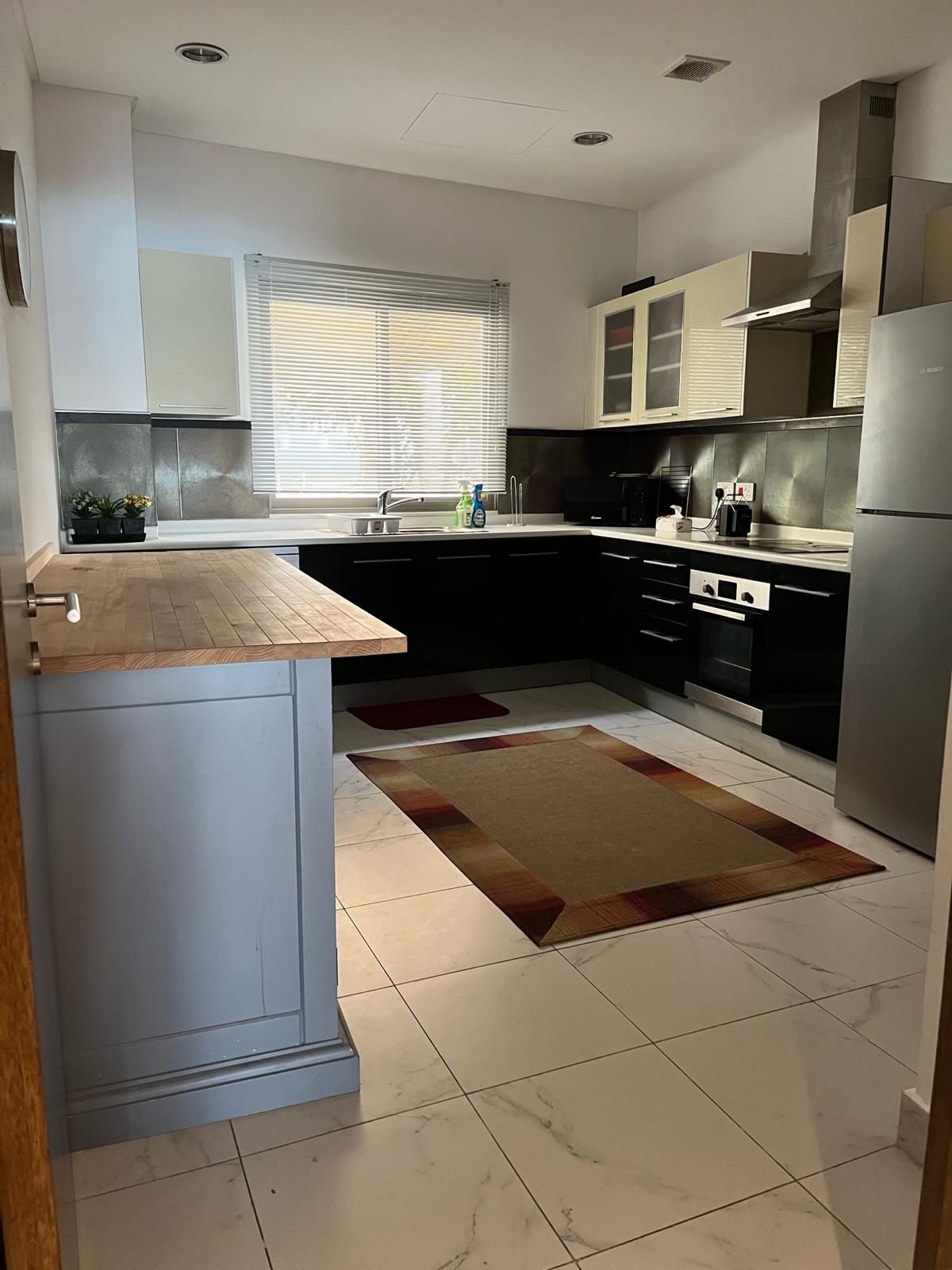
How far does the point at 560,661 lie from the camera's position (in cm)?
500

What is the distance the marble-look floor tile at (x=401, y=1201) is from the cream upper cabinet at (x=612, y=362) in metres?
3.94

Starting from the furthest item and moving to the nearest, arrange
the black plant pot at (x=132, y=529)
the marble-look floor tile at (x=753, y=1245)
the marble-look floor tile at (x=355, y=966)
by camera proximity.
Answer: the black plant pot at (x=132, y=529) → the marble-look floor tile at (x=355, y=966) → the marble-look floor tile at (x=753, y=1245)

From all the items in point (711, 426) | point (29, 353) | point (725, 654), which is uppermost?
point (29, 353)

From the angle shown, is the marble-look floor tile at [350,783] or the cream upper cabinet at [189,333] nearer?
the marble-look floor tile at [350,783]

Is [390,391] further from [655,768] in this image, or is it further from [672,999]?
[672,999]

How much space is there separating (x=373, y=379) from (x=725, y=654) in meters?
2.35

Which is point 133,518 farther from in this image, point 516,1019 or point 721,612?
point 516,1019

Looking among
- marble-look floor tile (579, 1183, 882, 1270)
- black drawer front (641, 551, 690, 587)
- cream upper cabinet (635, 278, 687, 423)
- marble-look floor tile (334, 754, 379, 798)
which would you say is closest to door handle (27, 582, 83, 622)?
marble-look floor tile (579, 1183, 882, 1270)

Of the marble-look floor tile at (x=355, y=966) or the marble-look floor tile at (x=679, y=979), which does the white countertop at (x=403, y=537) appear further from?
the marble-look floor tile at (x=355, y=966)

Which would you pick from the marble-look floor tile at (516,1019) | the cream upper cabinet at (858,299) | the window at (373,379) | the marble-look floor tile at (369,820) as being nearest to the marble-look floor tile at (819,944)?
the marble-look floor tile at (516,1019)

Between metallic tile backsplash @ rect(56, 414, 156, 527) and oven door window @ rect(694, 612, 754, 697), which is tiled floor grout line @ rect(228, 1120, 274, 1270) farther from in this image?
metallic tile backsplash @ rect(56, 414, 156, 527)

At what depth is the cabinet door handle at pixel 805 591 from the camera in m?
3.25

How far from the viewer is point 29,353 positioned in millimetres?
3072

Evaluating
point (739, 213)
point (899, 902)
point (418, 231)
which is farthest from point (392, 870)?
point (739, 213)
